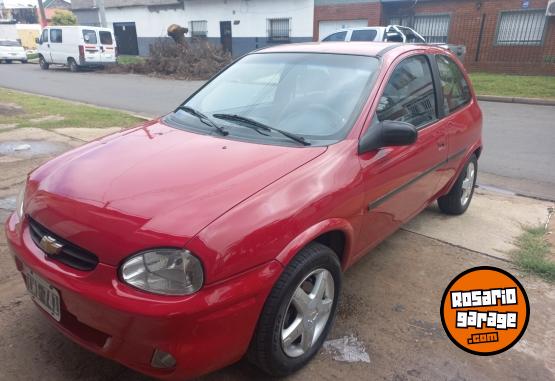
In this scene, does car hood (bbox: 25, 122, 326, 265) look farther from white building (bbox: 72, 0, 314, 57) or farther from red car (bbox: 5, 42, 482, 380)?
white building (bbox: 72, 0, 314, 57)

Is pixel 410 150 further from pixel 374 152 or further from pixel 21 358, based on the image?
pixel 21 358

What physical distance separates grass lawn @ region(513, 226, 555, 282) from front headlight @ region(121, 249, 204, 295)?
2.90 meters

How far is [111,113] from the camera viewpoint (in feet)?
31.3

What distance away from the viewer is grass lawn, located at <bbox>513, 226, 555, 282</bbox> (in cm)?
348

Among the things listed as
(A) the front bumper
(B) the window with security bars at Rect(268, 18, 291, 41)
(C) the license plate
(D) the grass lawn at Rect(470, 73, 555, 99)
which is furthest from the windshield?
(B) the window with security bars at Rect(268, 18, 291, 41)

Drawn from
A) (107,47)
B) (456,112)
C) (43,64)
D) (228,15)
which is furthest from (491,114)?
(43,64)

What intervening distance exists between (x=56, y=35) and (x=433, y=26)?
17.8 metres

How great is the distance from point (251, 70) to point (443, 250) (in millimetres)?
2213

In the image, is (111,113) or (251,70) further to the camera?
(111,113)

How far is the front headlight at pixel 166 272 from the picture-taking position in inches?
71.4

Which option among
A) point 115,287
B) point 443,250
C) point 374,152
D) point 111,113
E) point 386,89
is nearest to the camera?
point 115,287

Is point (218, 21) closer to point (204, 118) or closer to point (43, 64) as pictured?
point (43, 64)

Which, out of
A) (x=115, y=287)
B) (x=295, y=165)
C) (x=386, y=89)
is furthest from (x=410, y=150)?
(x=115, y=287)

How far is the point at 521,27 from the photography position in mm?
17328
